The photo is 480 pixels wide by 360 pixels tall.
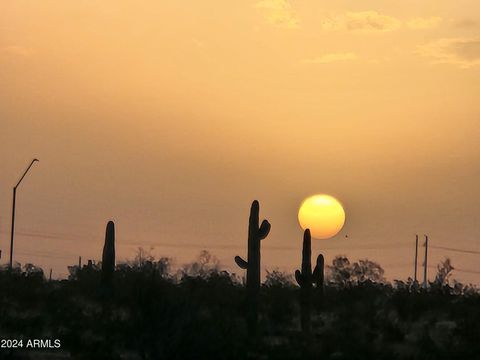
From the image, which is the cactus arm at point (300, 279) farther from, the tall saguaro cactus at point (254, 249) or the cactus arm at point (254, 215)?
the cactus arm at point (254, 215)

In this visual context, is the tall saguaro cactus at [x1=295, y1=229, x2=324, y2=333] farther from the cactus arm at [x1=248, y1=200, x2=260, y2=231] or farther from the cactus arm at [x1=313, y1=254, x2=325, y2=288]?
the cactus arm at [x1=248, y1=200, x2=260, y2=231]

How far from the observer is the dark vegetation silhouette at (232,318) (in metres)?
30.0

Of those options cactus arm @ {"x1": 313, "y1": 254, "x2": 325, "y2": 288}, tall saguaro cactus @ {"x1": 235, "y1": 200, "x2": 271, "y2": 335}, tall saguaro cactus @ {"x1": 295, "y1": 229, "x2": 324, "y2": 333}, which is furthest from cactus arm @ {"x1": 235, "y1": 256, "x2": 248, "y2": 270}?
cactus arm @ {"x1": 313, "y1": 254, "x2": 325, "y2": 288}

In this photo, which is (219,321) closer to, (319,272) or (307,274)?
(307,274)

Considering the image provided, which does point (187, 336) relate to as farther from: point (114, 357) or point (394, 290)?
point (394, 290)

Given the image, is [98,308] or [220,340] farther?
[98,308]


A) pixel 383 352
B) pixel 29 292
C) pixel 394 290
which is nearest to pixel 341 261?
pixel 394 290

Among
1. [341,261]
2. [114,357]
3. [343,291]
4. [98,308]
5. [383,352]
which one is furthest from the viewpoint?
[341,261]

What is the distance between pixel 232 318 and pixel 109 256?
1033cm

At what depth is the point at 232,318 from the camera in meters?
34.9

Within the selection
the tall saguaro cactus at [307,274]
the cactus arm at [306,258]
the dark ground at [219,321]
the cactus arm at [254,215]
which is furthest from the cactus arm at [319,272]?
the cactus arm at [254,215]

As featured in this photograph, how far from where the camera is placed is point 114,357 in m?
29.3

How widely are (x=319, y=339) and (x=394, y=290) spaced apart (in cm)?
1748

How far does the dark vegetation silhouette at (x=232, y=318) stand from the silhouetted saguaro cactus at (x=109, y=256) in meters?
0.05
